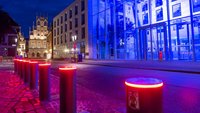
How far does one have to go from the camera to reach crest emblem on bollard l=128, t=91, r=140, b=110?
80.2 inches

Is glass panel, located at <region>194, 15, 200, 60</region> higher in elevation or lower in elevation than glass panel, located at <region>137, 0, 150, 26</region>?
lower

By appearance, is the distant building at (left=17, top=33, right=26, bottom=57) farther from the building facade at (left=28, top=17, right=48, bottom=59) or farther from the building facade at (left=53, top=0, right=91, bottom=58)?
the building facade at (left=53, top=0, right=91, bottom=58)

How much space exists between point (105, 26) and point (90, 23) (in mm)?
7324

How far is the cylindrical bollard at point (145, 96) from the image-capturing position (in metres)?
2.00

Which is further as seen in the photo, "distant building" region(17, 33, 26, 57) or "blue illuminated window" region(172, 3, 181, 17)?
"distant building" region(17, 33, 26, 57)

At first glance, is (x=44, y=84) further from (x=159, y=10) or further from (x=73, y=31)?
(x=73, y=31)

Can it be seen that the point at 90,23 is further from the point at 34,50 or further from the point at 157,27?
the point at 34,50

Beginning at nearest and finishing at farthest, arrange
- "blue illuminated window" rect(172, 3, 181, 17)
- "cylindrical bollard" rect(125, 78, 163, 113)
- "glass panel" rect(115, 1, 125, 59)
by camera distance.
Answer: "cylindrical bollard" rect(125, 78, 163, 113) < "blue illuminated window" rect(172, 3, 181, 17) < "glass panel" rect(115, 1, 125, 59)

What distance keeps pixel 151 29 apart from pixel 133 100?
2601cm

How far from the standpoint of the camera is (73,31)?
172ft

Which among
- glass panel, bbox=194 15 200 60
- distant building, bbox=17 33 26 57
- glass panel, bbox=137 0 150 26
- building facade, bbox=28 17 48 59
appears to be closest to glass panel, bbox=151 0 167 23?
glass panel, bbox=137 0 150 26

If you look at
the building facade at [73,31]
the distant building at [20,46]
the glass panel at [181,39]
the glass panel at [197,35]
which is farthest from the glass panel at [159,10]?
the distant building at [20,46]

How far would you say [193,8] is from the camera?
73.8 feet

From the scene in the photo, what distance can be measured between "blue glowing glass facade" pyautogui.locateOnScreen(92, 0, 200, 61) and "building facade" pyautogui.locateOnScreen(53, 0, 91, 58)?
718 cm
